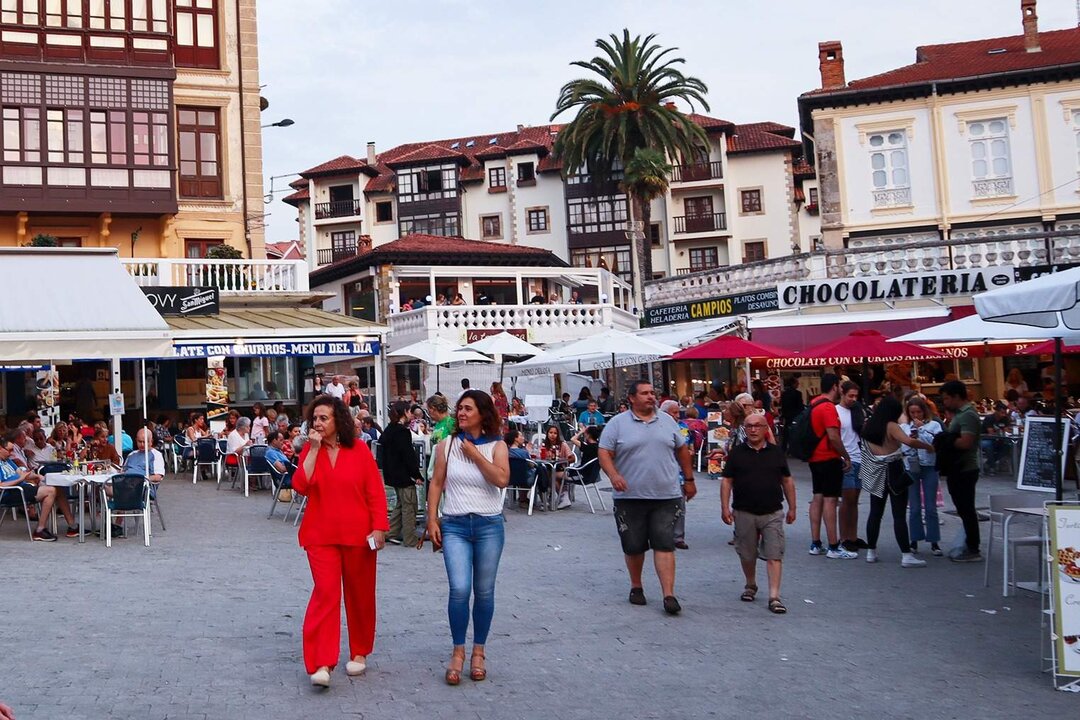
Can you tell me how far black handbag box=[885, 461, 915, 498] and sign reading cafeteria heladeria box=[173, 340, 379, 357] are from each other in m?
12.9

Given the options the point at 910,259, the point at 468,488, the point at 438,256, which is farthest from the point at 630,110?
the point at 468,488

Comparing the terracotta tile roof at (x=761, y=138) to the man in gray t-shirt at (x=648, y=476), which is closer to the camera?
the man in gray t-shirt at (x=648, y=476)

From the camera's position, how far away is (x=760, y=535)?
8.61 metres

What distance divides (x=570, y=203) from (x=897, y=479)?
47.5 metres

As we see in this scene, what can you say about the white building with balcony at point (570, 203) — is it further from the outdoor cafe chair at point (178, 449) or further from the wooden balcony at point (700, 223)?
the outdoor cafe chair at point (178, 449)

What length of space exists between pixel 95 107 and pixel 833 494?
21216mm

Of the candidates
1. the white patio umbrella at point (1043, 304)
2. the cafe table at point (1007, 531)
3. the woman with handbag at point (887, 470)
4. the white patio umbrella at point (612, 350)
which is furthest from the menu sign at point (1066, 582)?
the white patio umbrella at point (612, 350)

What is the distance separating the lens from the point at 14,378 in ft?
76.7

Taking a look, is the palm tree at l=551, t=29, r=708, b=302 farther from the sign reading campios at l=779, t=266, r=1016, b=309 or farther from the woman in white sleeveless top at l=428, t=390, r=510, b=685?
the woman in white sleeveless top at l=428, t=390, r=510, b=685

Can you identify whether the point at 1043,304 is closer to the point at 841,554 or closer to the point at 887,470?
the point at 887,470

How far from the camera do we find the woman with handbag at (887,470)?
1035 cm

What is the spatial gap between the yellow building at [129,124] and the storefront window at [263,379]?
4.17 metres

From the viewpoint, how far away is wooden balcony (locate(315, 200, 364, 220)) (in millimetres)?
60250

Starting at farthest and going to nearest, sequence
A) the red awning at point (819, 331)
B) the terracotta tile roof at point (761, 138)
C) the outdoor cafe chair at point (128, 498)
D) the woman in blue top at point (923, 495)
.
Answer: the terracotta tile roof at point (761, 138), the red awning at point (819, 331), the outdoor cafe chair at point (128, 498), the woman in blue top at point (923, 495)
